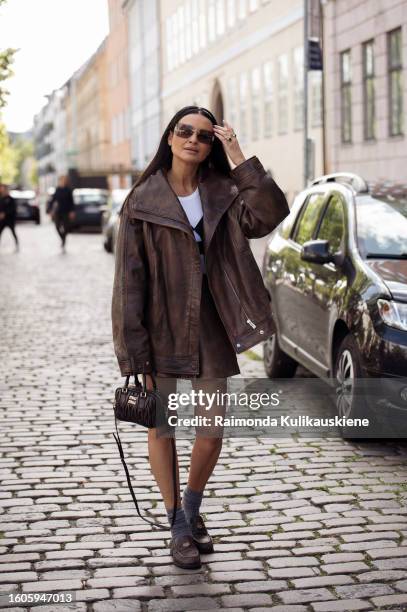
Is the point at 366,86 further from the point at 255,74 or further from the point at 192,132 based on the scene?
the point at 192,132

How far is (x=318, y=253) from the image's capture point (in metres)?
7.95

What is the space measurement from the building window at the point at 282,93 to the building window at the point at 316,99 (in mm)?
3103

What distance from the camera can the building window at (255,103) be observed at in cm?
3572

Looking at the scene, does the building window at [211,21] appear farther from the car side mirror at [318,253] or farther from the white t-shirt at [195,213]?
the white t-shirt at [195,213]

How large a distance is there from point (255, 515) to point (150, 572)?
0.96m

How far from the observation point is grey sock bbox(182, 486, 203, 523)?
5.17 m

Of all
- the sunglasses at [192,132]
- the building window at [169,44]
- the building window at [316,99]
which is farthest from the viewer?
the building window at [169,44]

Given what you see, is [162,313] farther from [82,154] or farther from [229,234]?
[82,154]

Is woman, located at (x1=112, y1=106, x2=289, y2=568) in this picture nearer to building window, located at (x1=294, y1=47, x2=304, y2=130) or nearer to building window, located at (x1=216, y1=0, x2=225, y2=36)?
building window, located at (x1=294, y1=47, x2=304, y2=130)

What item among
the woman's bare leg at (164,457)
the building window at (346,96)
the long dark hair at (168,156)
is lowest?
the woman's bare leg at (164,457)

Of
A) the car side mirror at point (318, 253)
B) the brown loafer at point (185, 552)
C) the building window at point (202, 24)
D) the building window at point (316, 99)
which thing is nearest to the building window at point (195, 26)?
the building window at point (202, 24)

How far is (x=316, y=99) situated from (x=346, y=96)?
9.15 feet

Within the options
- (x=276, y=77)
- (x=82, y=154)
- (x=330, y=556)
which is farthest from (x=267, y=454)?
(x=82, y=154)

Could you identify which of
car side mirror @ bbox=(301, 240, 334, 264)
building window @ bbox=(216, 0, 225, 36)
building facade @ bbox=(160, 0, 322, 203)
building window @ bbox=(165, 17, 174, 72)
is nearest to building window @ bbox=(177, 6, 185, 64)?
building facade @ bbox=(160, 0, 322, 203)
